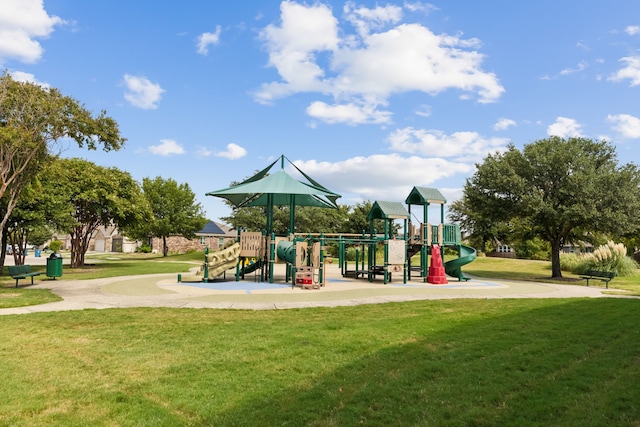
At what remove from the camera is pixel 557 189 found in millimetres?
24812

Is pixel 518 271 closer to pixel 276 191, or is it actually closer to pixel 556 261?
pixel 556 261

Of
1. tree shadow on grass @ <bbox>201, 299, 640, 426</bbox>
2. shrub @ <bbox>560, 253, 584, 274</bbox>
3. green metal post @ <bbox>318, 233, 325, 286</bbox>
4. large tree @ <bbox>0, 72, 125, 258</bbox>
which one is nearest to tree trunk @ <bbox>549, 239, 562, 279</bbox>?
shrub @ <bbox>560, 253, 584, 274</bbox>

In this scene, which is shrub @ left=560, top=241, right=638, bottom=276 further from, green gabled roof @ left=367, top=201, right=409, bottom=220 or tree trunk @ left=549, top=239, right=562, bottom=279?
green gabled roof @ left=367, top=201, right=409, bottom=220

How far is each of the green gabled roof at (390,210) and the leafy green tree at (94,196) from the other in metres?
16.8

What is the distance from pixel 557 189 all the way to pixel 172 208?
40.0m

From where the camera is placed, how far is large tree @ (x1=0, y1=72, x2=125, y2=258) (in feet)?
47.7

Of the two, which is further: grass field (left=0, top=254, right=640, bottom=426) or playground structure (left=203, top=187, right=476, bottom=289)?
playground structure (left=203, top=187, right=476, bottom=289)

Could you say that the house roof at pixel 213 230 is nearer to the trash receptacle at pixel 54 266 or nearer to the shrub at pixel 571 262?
the trash receptacle at pixel 54 266

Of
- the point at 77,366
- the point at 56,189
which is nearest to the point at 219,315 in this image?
the point at 77,366

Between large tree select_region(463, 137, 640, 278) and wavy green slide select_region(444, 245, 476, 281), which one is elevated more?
large tree select_region(463, 137, 640, 278)

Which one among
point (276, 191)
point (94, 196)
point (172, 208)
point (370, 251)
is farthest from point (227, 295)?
point (172, 208)

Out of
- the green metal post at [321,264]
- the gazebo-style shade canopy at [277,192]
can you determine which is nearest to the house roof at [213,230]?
the gazebo-style shade canopy at [277,192]

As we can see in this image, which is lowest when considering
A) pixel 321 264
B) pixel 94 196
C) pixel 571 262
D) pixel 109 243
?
pixel 571 262

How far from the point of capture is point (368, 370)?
239 inches
